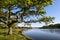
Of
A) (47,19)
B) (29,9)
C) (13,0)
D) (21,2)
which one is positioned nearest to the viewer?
(13,0)

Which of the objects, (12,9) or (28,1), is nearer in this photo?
(28,1)

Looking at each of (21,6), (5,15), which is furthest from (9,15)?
(21,6)

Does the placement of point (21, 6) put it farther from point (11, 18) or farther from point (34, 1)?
point (11, 18)

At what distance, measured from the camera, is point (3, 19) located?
134 feet

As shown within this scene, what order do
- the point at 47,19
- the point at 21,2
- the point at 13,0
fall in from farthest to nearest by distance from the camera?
1. the point at 47,19
2. the point at 21,2
3. the point at 13,0

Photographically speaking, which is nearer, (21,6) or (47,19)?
(21,6)

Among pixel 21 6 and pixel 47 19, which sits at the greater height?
pixel 21 6

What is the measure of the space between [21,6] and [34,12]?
195 inches

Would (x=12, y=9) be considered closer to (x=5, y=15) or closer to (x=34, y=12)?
(x=5, y=15)

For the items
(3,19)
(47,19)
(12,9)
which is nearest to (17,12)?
(12,9)

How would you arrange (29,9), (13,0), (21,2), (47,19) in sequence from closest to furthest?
(13,0)
(21,2)
(29,9)
(47,19)

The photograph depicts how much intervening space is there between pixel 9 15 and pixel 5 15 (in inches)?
40.2

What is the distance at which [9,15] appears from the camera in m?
40.0

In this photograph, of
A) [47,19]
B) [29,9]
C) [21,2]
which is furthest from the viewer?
[47,19]
